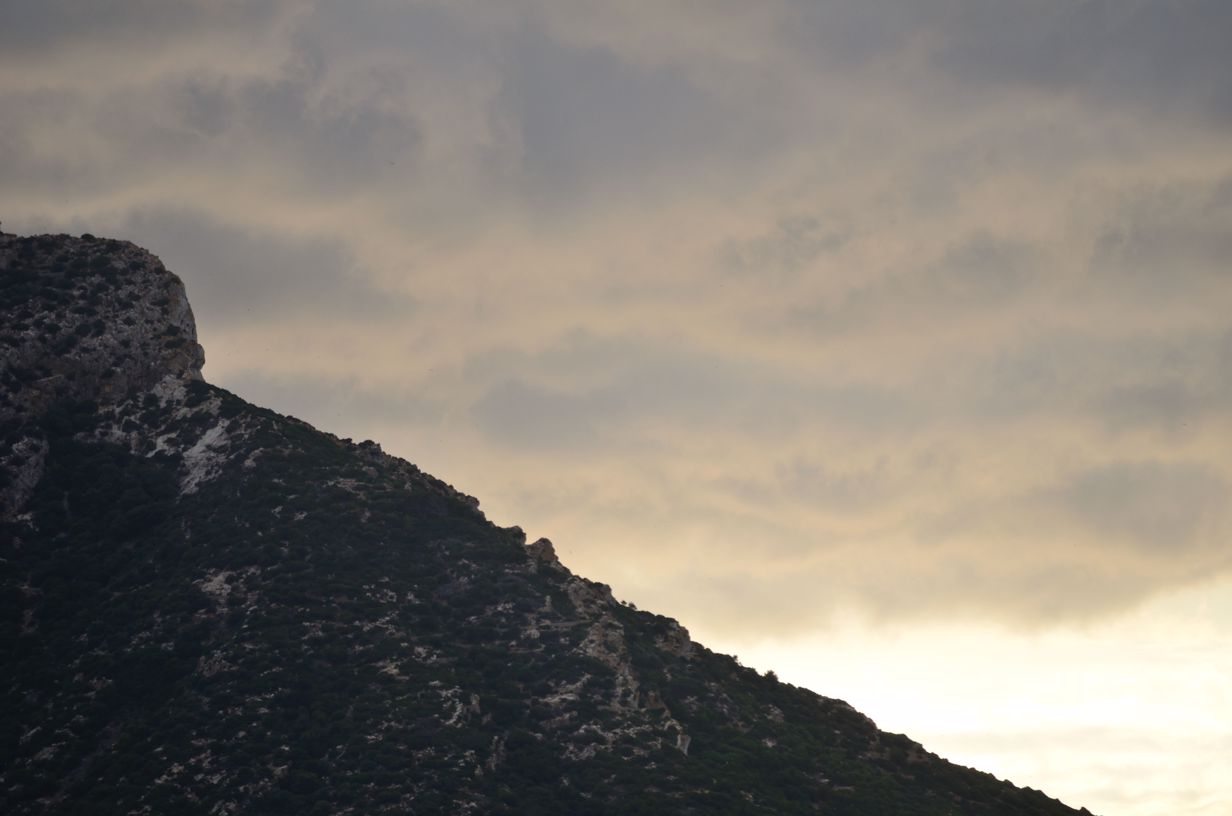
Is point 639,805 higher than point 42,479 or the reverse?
the reverse

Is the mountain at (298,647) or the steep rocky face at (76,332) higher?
the steep rocky face at (76,332)

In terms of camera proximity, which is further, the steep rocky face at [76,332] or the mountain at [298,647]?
the steep rocky face at [76,332]

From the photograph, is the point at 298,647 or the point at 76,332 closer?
the point at 298,647

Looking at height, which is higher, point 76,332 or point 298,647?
point 76,332

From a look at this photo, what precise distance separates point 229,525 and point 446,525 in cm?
1928

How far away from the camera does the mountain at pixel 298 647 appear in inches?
4764

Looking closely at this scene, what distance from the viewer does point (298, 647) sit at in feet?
427

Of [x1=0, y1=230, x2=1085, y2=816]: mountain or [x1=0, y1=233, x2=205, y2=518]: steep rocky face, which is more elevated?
[x1=0, y1=233, x2=205, y2=518]: steep rocky face

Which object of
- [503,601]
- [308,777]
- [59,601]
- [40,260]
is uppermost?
[40,260]

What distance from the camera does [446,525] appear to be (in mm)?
149750

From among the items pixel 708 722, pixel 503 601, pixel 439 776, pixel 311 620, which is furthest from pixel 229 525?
pixel 708 722

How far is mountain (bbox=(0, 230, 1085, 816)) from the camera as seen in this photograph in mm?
121000

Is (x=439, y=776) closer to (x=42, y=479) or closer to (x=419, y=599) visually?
(x=419, y=599)

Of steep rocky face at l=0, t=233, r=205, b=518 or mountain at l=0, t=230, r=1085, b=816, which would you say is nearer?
mountain at l=0, t=230, r=1085, b=816
